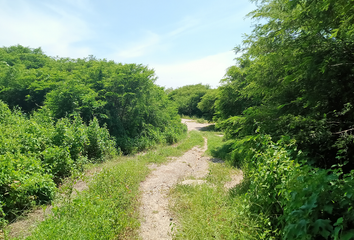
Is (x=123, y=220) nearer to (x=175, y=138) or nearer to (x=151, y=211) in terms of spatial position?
(x=151, y=211)

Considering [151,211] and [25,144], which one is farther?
[25,144]

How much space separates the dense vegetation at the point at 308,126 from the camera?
85.0 inches

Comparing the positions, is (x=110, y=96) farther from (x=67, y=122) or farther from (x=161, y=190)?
(x=161, y=190)

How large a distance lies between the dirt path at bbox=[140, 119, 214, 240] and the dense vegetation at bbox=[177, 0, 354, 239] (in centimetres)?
194

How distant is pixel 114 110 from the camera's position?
12688mm

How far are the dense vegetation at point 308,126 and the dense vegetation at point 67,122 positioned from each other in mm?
5043

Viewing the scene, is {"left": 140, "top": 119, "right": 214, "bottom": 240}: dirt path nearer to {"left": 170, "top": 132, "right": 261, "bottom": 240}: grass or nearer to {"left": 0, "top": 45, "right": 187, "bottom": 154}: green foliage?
{"left": 170, "top": 132, "right": 261, "bottom": 240}: grass

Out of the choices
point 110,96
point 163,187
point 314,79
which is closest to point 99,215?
point 163,187

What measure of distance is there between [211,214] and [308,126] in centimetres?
258

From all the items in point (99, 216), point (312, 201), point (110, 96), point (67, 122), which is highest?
point (110, 96)

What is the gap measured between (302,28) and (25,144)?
8043mm

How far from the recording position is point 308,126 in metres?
3.40

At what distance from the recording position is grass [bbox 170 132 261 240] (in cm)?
344

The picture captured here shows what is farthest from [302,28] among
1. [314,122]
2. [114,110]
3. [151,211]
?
[114,110]
